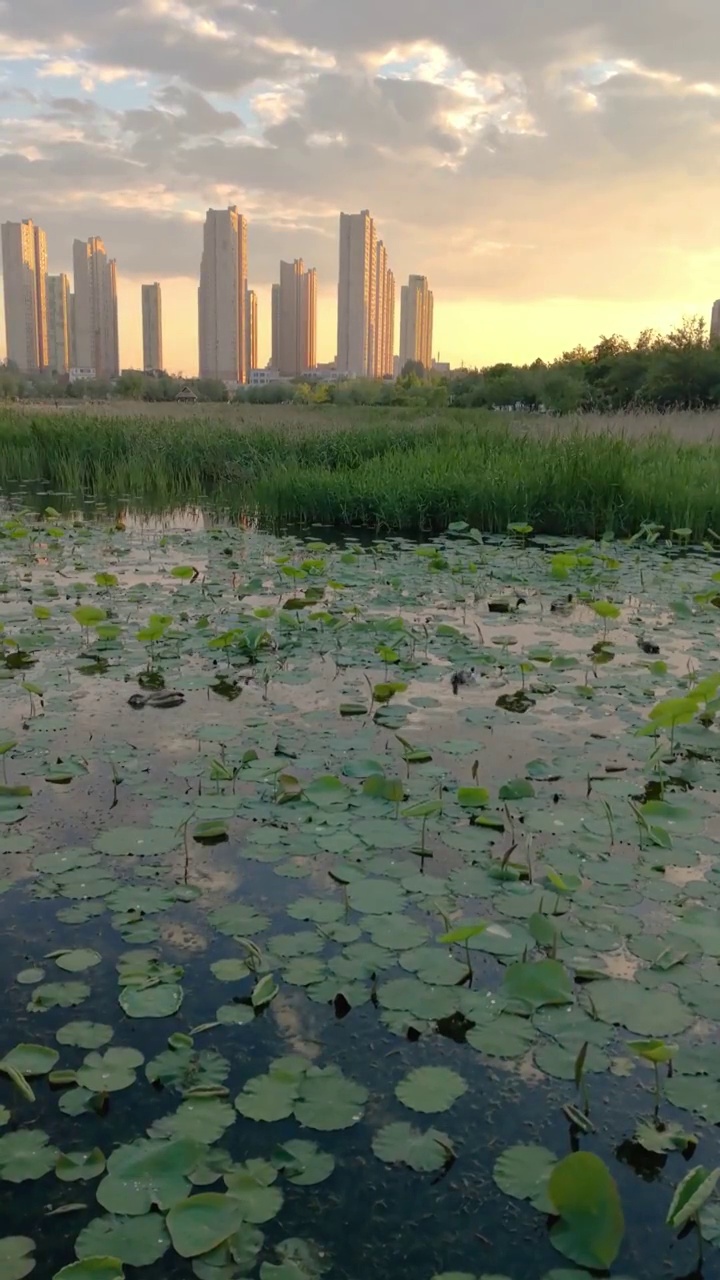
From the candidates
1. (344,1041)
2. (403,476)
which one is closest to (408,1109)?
(344,1041)

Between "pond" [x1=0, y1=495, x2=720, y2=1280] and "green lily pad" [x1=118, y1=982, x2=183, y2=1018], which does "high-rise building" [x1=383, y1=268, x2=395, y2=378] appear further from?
"green lily pad" [x1=118, y1=982, x2=183, y2=1018]

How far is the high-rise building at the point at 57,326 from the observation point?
68250mm

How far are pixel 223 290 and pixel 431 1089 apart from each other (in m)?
62.3

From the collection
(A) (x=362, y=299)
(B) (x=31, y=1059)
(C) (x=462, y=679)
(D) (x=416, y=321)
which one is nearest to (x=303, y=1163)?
(B) (x=31, y=1059)

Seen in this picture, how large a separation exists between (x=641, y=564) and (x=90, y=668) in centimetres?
371

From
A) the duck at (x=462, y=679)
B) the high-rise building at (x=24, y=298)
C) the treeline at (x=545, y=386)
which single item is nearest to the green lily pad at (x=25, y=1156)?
the duck at (x=462, y=679)

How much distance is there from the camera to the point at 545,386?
118 ft

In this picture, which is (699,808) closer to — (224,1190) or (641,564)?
(224,1190)

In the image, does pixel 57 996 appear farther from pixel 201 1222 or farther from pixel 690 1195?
pixel 690 1195

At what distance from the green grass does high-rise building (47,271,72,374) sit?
199 ft

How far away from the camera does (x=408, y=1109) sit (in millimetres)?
1347

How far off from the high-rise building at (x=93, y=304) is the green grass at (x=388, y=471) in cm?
5994

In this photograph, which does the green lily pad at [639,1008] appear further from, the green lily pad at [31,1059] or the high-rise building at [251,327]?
Result: the high-rise building at [251,327]

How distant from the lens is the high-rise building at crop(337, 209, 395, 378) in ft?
209
